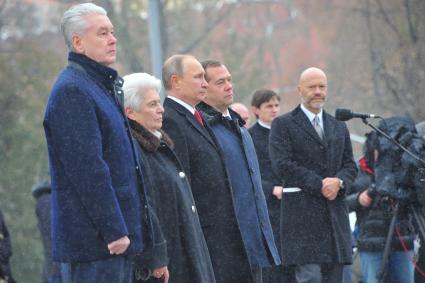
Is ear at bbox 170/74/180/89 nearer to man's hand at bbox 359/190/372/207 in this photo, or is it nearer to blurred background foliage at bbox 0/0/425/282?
man's hand at bbox 359/190/372/207

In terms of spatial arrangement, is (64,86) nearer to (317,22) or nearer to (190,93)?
(190,93)

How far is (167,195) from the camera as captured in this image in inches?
262

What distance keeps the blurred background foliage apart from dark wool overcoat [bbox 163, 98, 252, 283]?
9.47 metres

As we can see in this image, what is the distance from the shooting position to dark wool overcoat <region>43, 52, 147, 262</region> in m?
5.61

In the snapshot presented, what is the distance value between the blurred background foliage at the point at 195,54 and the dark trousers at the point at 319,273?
7863 millimetres

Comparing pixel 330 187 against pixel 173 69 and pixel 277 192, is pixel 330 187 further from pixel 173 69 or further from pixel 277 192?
pixel 173 69

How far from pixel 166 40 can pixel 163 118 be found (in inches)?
733

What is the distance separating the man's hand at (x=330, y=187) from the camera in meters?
8.88

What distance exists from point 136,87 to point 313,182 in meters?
2.54

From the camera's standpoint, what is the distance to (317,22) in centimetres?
3644

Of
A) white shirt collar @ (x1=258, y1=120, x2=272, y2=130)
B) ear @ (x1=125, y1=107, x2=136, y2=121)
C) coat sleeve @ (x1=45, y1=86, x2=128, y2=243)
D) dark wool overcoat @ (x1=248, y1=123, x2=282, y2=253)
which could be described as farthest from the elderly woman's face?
white shirt collar @ (x1=258, y1=120, x2=272, y2=130)

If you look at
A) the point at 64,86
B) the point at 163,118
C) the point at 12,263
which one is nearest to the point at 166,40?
the point at 12,263

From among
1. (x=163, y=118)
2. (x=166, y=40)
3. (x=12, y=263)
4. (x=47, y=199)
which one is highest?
(x=166, y=40)

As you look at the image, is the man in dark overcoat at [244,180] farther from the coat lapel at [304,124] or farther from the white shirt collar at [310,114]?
the white shirt collar at [310,114]
